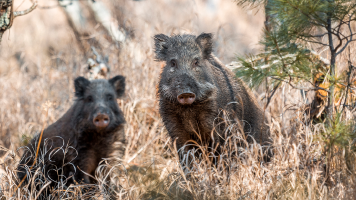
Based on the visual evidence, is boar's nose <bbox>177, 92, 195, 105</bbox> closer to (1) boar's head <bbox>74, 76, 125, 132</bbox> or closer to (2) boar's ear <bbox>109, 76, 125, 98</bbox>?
(1) boar's head <bbox>74, 76, 125, 132</bbox>

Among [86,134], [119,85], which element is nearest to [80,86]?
[119,85]

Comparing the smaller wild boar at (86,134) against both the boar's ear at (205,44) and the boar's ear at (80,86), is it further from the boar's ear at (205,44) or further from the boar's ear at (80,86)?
the boar's ear at (205,44)

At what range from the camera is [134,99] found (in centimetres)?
606

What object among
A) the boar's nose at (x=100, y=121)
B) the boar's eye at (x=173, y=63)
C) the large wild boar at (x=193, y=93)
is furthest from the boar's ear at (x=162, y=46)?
the boar's nose at (x=100, y=121)

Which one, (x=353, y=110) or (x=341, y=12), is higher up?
(x=341, y=12)

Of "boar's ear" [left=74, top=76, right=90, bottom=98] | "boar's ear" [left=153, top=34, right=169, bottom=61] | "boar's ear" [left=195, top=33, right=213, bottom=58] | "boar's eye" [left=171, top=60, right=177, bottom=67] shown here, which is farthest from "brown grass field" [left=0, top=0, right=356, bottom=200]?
"boar's ear" [left=153, top=34, right=169, bottom=61]

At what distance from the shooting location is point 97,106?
4.66 meters

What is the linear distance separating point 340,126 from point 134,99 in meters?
3.75

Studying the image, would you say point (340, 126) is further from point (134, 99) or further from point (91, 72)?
point (91, 72)

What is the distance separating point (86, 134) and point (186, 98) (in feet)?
5.93

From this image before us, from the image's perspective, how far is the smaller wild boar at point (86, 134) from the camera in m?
4.37

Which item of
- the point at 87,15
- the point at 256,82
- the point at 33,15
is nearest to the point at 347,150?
the point at 256,82

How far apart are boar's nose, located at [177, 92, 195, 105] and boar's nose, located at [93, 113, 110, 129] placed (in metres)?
1.44

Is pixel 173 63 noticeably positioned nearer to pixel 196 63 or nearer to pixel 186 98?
pixel 196 63
